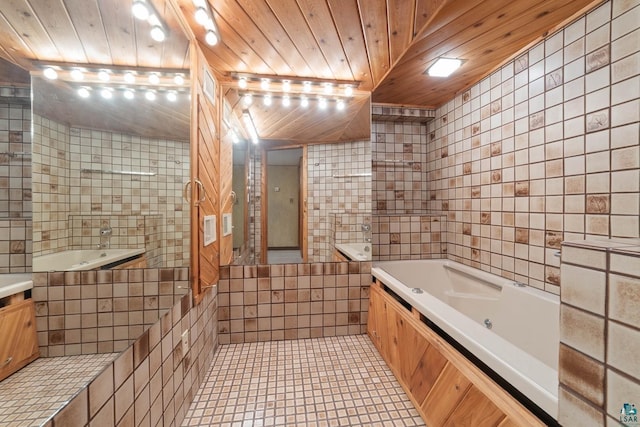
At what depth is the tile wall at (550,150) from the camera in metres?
1.16

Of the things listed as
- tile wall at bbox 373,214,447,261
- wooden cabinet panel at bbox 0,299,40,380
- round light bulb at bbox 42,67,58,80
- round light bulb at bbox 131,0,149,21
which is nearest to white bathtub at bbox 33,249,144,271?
wooden cabinet panel at bbox 0,299,40,380

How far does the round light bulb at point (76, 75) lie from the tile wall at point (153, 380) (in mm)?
867

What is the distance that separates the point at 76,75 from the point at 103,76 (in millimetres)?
122

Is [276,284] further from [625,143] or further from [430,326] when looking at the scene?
[625,143]

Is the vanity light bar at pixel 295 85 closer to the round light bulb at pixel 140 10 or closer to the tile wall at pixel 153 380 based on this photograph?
the round light bulb at pixel 140 10

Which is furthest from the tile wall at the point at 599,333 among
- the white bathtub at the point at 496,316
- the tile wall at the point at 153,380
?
the tile wall at the point at 153,380

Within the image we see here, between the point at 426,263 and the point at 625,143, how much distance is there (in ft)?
5.01

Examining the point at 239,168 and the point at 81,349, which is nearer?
the point at 81,349

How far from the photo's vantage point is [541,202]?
1558mm

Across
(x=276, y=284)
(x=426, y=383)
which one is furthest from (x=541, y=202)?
(x=276, y=284)

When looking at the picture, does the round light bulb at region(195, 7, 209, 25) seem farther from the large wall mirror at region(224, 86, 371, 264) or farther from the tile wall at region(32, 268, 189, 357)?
the tile wall at region(32, 268, 189, 357)

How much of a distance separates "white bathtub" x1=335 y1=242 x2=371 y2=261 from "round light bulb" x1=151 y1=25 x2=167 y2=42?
1682 millimetres

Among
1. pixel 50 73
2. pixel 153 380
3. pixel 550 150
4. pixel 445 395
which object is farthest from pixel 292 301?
pixel 550 150

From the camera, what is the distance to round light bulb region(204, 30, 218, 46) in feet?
4.30
